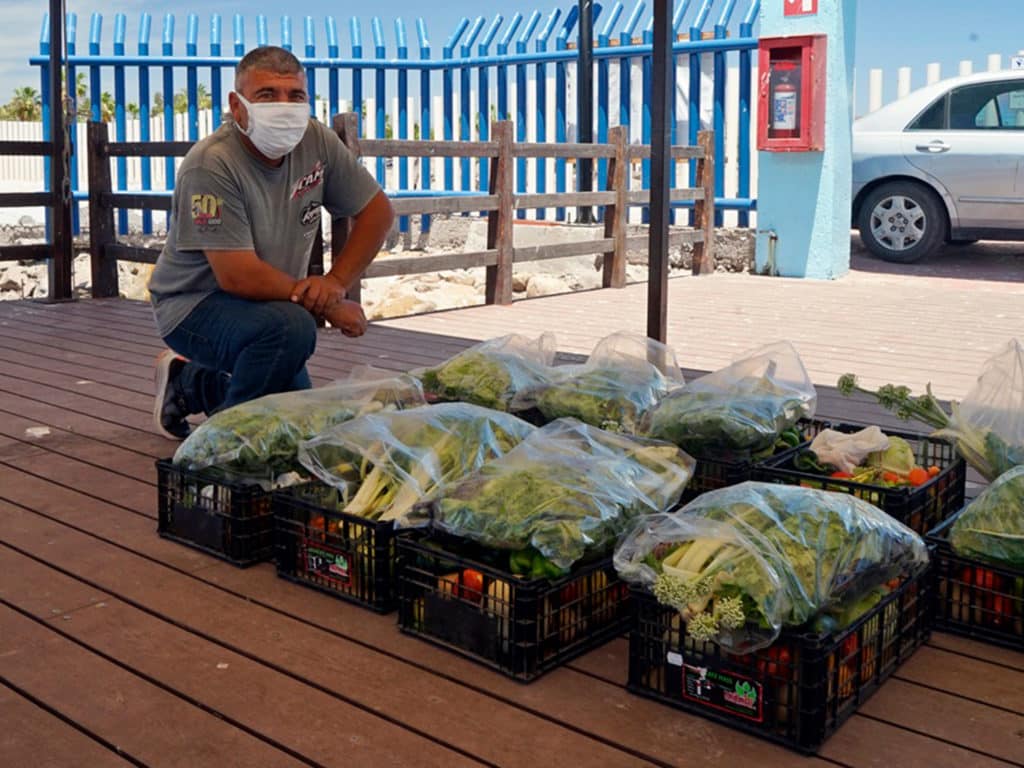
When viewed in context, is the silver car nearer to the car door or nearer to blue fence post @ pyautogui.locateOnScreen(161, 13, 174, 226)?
the car door

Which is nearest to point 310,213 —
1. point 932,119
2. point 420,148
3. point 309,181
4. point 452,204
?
point 309,181

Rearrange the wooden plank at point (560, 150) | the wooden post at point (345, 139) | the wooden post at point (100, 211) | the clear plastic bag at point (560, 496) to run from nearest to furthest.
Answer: the clear plastic bag at point (560, 496), the wooden post at point (345, 139), the wooden post at point (100, 211), the wooden plank at point (560, 150)

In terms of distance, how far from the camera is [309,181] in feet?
13.4

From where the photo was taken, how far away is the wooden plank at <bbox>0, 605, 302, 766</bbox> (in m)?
2.19

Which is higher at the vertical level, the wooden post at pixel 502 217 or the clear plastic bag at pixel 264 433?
the wooden post at pixel 502 217

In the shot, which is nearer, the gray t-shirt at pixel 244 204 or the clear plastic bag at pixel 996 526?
the clear plastic bag at pixel 996 526

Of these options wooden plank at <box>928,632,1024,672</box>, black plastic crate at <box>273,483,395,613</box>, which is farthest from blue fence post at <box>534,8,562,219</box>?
wooden plank at <box>928,632,1024,672</box>

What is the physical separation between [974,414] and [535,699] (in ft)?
5.44

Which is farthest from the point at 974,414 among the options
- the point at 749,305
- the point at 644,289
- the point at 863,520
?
the point at 644,289

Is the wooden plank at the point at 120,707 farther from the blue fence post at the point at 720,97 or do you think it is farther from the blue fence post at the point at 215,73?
the blue fence post at the point at 215,73

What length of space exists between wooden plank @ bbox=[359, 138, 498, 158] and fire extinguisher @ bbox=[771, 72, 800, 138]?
2.79 meters

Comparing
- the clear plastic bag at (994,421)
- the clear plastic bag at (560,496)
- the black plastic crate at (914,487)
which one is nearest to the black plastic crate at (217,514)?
the clear plastic bag at (560,496)

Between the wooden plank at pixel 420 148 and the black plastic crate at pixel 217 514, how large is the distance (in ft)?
14.0

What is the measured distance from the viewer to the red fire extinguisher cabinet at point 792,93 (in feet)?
32.8
